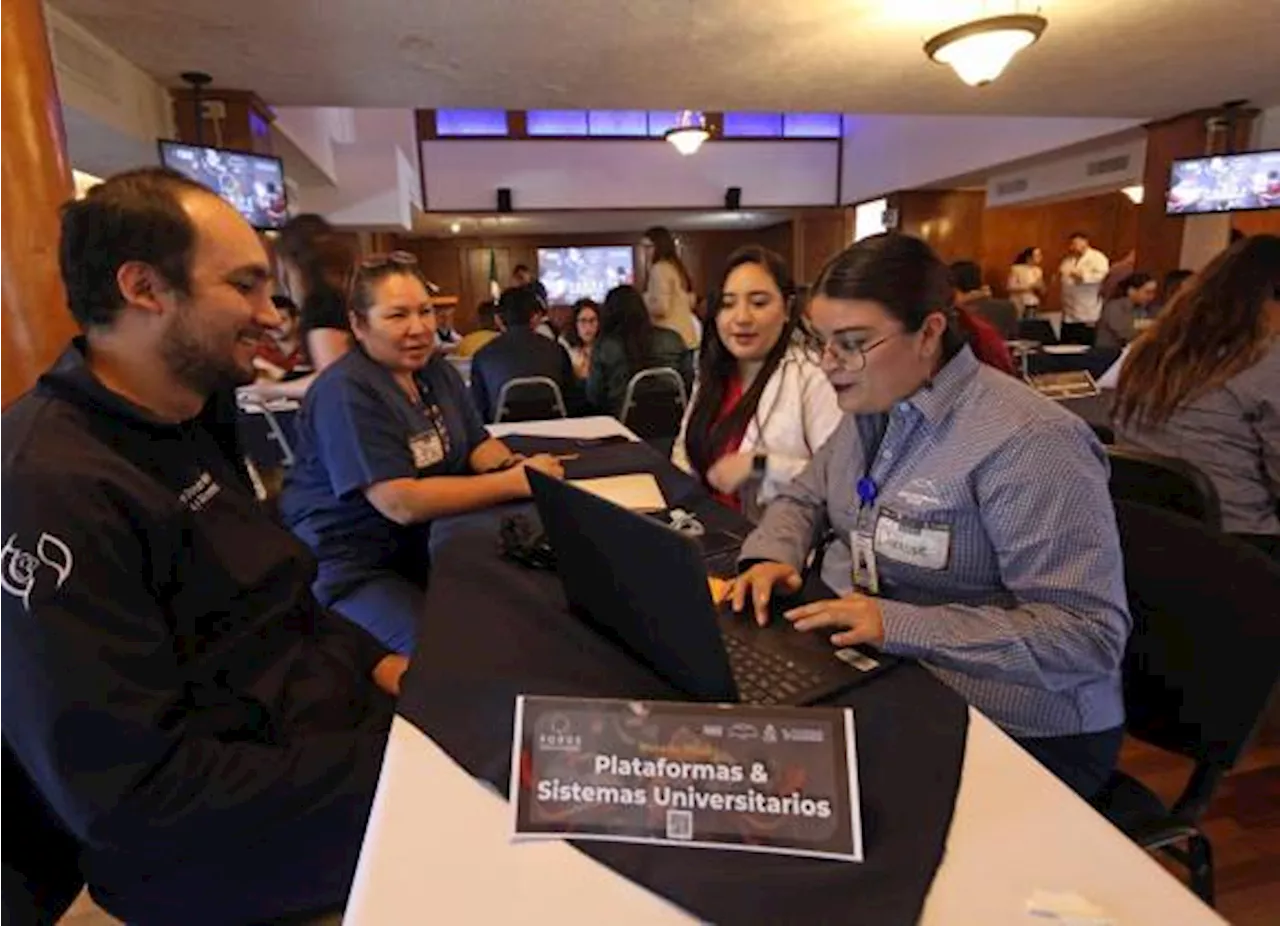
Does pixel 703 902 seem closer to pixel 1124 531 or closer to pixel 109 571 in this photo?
pixel 109 571

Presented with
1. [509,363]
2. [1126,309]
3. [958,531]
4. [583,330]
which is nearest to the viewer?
[958,531]

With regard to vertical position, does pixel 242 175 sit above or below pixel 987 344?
above

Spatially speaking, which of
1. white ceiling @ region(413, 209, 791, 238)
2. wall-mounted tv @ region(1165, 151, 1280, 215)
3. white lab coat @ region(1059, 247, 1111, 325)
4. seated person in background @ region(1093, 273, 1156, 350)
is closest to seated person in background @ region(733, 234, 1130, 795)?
seated person in background @ region(1093, 273, 1156, 350)

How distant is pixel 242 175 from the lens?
13.9 feet

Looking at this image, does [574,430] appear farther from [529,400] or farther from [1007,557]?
[1007,557]

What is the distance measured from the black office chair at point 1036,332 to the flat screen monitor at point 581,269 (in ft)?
25.8

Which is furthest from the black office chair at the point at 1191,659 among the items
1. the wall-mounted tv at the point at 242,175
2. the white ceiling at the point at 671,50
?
the wall-mounted tv at the point at 242,175

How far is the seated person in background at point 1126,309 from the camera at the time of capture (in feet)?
19.7

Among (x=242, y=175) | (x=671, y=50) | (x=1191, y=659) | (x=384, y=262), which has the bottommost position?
(x=1191, y=659)

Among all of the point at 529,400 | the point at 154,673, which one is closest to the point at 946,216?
the point at 529,400

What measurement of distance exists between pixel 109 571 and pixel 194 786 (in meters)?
0.25

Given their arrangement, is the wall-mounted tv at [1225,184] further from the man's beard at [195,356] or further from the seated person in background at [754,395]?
the man's beard at [195,356]

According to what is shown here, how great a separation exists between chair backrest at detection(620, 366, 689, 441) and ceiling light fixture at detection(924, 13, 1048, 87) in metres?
1.99

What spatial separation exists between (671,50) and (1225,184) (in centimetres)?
448
